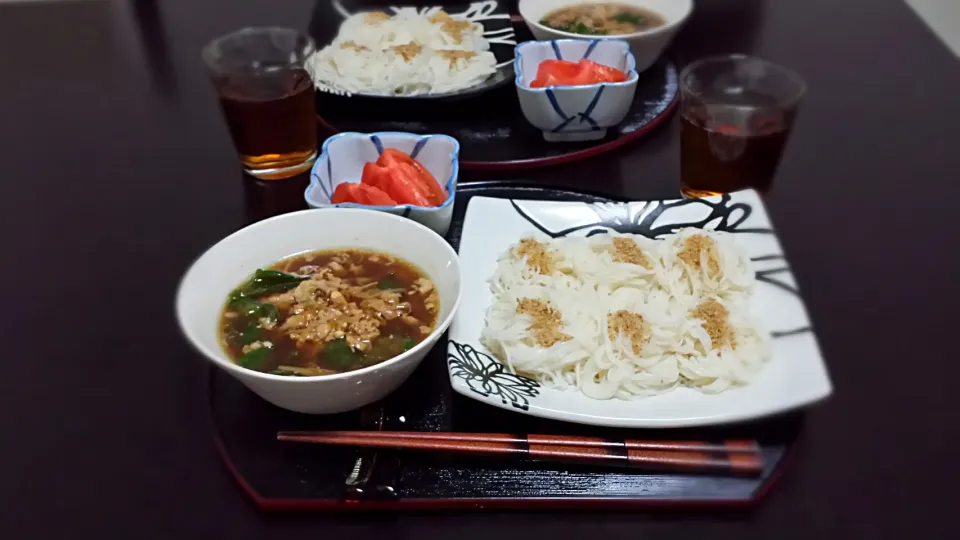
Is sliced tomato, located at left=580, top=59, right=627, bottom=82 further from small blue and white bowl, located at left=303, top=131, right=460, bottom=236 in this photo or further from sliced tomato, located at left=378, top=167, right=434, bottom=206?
sliced tomato, located at left=378, top=167, right=434, bottom=206

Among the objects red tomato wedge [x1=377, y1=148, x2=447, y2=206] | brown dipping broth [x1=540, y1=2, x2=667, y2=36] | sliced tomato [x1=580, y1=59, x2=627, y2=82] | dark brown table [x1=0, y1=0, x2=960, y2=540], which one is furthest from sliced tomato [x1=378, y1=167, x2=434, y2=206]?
brown dipping broth [x1=540, y1=2, x2=667, y2=36]

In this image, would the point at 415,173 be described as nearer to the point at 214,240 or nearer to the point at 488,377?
the point at 214,240

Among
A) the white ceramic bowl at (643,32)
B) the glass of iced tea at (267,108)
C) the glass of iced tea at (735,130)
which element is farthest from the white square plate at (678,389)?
the white ceramic bowl at (643,32)

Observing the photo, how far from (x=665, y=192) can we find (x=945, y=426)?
711 millimetres

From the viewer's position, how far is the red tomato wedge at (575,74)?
5.52 ft

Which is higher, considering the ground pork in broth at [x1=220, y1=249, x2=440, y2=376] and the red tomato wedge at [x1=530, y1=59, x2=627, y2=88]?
the red tomato wedge at [x1=530, y1=59, x2=627, y2=88]

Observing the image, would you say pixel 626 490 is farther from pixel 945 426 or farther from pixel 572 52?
pixel 572 52

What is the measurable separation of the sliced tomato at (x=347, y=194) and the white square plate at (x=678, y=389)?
0.23 meters

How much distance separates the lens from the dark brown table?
96 cm

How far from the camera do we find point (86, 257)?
1430mm

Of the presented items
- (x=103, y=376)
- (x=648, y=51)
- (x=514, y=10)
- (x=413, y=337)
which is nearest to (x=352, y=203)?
(x=413, y=337)

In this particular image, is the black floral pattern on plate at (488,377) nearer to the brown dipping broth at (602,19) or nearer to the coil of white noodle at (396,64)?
the coil of white noodle at (396,64)

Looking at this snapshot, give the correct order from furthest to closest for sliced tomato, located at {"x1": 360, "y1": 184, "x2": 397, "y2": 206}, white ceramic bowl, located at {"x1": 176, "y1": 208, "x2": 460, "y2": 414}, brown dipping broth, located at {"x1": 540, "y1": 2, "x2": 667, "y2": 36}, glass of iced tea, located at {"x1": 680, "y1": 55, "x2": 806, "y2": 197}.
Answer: brown dipping broth, located at {"x1": 540, "y1": 2, "x2": 667, "y2": 36} < glass of iced tea, located at {"x1": 680, "y1": 55, "x2": 806, "y2": 197} < sliced tomato, located at {"x1": 360, "y1": 184, "x2": 397, "y2": 206} < white ceramic bowl, located at {"x1": 176, "y1": 208, "x2": 460, "y2": 414}

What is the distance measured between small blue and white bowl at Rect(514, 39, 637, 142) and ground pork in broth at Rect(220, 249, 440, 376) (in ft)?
1.91
